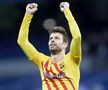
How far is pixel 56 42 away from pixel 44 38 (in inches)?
370

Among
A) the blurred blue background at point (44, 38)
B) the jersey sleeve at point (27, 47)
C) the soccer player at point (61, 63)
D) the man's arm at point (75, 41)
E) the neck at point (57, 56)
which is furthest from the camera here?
the blurred blue background at point (44, 38)

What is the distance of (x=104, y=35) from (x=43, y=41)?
5.17ft

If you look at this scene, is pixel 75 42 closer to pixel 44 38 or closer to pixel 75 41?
pixel 75 41

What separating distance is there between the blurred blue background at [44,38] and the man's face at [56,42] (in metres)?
7.71

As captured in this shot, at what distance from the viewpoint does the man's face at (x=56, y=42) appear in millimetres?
8070

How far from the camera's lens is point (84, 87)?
51.2 feet

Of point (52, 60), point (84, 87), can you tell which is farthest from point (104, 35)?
point (52, 60)

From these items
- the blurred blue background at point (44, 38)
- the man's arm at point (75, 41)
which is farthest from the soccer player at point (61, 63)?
the blurred blue background at point (44, 38)

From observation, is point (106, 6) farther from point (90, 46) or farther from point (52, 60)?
point (52, 60)

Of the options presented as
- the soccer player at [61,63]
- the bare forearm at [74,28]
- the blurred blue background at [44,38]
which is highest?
the bare forearm at [74,28]

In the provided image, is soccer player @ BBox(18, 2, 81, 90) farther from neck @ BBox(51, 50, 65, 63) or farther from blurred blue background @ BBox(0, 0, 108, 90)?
blurred blue background @ BBox(0, 0, 108, 90)

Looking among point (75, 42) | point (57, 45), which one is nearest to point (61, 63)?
point (57, 45)

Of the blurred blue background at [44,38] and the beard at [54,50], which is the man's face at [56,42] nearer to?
the beard at [54,50]

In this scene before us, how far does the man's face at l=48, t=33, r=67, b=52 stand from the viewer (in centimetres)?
807
